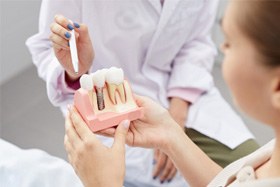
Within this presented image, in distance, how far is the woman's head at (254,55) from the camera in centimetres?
55

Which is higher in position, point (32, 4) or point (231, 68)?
point (231, 68)

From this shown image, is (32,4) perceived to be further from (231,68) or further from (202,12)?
(231,68)

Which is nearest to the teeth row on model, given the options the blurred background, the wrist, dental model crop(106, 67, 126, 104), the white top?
dental model crop(106, 67, 126, 104)

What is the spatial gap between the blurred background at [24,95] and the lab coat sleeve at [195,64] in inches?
27.3

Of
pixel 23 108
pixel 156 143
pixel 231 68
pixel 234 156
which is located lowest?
pixel 23 108

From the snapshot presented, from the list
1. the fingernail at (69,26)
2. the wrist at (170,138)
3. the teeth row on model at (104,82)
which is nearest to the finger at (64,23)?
the fingernail at (69,26)

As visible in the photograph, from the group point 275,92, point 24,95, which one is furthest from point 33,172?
point 24,95

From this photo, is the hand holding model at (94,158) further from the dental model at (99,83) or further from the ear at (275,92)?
the ear at (275,92)

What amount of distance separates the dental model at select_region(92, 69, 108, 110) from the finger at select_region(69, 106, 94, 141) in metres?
0.05

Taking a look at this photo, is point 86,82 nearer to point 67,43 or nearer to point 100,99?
point 100,99

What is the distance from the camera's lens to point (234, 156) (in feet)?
3.87

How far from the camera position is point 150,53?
1.19 m

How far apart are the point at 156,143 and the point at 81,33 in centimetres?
28

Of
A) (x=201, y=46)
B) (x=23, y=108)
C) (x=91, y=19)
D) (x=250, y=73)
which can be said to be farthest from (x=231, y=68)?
(x=23, y=108)
